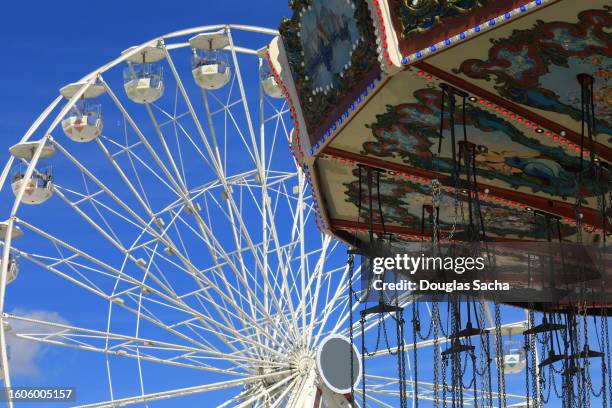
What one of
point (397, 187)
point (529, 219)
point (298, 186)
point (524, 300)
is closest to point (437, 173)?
point (397, 187)

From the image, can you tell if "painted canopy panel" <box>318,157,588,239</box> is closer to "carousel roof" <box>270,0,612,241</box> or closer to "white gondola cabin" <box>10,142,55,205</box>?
"carousel roof" <box>270,0,612,241</box>

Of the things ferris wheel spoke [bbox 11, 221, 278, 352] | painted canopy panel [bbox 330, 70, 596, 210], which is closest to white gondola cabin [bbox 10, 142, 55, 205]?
ferris wheel spoke [bbox 11, 221, 278, 352]

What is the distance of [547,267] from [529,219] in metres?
0.81

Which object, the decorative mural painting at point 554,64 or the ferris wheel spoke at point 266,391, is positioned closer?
the decorative mural painting at point 554,64

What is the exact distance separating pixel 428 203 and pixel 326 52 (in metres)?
4.65

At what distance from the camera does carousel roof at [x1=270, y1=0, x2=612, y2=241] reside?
12.7 m

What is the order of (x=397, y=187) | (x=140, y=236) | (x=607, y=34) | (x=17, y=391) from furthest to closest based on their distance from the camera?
(x=140, y=236) → (x=17, y=391) → (x=397, y=187) → (x=607, y=34)

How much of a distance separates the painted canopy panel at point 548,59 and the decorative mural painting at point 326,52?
2.94 ft

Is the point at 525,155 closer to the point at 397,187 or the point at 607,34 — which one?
the point at 397,187

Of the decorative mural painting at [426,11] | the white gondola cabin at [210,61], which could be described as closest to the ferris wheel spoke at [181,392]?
the white gondola cabin at [210,61]

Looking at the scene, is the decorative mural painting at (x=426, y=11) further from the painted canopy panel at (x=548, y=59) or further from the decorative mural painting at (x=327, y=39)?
the decorative mural painting at (x=327, y=39)

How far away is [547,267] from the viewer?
18797mm

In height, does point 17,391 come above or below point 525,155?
below

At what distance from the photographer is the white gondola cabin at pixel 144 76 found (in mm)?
23766
